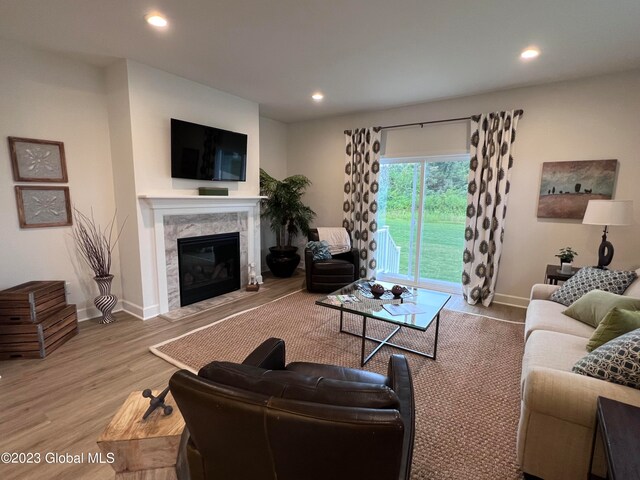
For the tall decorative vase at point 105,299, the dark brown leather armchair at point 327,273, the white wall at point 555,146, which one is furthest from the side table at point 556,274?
the tall decorative vase at point 105,299

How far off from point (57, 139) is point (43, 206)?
690 millimetres

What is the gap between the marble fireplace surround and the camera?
11.3 feet

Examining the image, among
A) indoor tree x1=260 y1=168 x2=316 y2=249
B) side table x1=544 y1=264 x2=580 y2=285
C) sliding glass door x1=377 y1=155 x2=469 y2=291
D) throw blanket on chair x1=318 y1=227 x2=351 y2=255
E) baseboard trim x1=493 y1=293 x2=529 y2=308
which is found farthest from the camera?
indoor tree x1=260 y1=168 x2=316 y2=249

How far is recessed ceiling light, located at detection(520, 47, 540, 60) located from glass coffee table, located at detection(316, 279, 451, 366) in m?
2.39

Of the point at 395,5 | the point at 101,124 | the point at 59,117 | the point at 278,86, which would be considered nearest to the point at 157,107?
the point at 101,124

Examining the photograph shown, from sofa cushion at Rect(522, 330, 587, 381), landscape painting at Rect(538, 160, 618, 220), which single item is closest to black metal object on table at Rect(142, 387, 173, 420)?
sofa cushion at Rect(522, 330, 587, 381)

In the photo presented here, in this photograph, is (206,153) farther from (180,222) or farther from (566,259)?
(566,259)

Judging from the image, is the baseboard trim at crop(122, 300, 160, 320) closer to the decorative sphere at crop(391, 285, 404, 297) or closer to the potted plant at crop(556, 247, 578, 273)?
the decorative sphere at crop(391, 285, 404, 297)

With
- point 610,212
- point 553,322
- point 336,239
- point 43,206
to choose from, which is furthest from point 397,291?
point 43,206

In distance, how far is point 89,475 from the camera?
1.55 m

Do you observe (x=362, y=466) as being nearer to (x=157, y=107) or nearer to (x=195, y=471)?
(x=195, y=471)

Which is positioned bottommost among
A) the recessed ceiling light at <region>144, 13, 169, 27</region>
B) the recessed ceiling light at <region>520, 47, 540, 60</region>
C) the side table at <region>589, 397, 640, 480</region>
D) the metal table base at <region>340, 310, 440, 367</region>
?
the metal table base at <region>340, 310, 440, 367</region>

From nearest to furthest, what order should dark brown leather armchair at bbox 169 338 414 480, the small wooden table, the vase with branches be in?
dark brown leather armchair at bbox 169 338 414 480 < the small wooden table < the vase with branches

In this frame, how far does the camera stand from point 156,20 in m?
2.34
